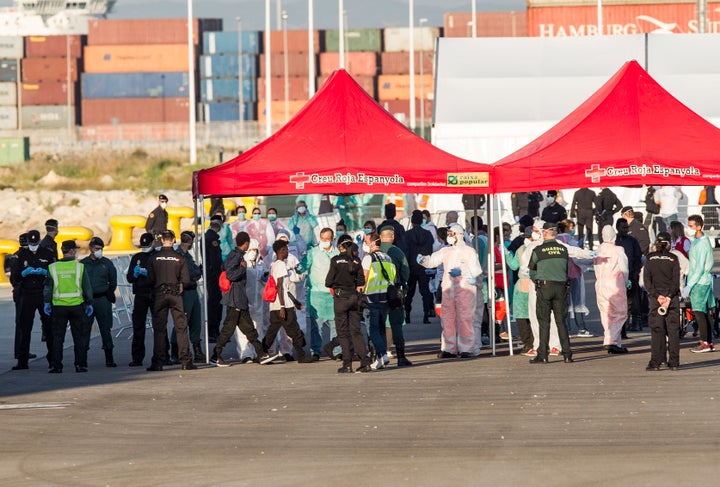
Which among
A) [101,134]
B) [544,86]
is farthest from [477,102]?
[101,134]

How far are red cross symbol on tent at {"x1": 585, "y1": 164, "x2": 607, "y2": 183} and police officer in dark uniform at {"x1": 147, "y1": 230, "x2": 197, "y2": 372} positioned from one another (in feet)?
17.6

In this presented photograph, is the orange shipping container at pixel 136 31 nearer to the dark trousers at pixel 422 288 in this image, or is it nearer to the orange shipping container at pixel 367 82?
the orange shipping container at pixel 367 82

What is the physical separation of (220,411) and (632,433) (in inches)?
165

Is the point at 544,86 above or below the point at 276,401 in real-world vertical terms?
above

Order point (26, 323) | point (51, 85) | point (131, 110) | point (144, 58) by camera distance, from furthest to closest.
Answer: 1. point (51, 85)
2. point (131, 110)
3. point (144, 58)
4. point (26, 323)

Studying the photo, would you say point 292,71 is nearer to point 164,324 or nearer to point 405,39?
point 405,39

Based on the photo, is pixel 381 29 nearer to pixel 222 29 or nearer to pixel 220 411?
pixel 222 29

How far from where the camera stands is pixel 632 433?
12.3m

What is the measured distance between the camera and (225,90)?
11962 cm

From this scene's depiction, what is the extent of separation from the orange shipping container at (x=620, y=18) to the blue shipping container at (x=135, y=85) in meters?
58.7

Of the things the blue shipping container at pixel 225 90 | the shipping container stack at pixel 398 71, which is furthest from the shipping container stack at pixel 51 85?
the shipping container stack at pixel 398 71

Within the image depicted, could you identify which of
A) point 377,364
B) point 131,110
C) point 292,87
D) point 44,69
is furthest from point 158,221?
point 44,69

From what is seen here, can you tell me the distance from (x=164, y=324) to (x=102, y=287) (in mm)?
994

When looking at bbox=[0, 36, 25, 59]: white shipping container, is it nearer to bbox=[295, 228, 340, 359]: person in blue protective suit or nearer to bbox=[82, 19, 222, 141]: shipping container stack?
bbox=[82, 19, 222, 141]: shipping container stack
